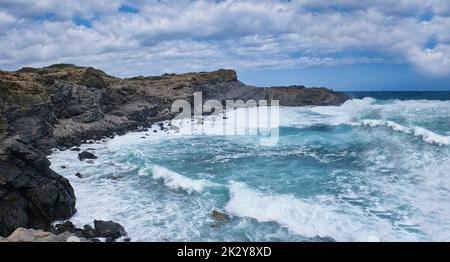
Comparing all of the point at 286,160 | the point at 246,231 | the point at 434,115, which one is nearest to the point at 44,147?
the point at 286,160

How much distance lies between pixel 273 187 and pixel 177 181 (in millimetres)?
4874

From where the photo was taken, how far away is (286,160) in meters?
25.2

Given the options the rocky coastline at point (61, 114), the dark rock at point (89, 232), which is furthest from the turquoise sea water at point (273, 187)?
the rocky coastline at point (61, 114)

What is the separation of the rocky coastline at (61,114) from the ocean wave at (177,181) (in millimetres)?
5046

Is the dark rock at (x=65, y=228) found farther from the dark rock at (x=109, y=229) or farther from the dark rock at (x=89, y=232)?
the dark rock at (x=109, y=229)

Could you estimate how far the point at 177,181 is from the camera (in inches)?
806

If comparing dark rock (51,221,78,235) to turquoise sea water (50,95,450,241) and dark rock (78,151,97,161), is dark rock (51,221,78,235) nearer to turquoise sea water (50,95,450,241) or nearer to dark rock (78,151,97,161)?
turquoise sea water (50,95,450,241)

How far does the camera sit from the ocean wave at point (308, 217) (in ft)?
45.0

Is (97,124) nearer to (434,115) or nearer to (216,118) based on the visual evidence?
(216,118)

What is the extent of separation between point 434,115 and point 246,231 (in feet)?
130

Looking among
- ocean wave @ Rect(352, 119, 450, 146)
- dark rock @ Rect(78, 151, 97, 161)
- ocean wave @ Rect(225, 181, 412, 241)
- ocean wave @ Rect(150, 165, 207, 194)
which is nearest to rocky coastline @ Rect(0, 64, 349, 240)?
dark rock @ Rect(78, 151, 97, 161)
